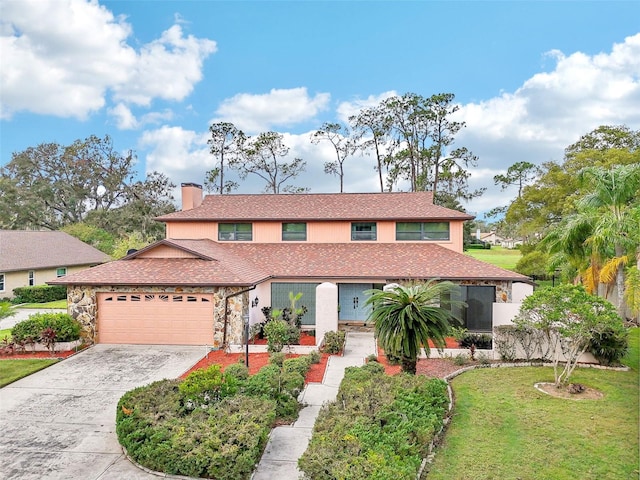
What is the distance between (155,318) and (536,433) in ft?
41.4

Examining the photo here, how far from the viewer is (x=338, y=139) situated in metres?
37.3

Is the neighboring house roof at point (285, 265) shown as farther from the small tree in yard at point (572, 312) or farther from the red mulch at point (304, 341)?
the small tree in yard at point (572, 312)

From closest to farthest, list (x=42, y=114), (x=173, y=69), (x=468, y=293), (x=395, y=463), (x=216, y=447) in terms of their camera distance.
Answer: (x=395, y=463), (x=216, y=447), (x=468, y=293), (x=173, y=69), (x=42, y=114)

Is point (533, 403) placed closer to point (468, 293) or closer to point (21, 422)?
point (468, 293)

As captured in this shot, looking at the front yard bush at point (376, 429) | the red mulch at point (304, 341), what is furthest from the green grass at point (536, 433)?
the red mulch at point (304, 341)

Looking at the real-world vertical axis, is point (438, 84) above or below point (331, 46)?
above

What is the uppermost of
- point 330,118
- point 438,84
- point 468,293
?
point 438,84

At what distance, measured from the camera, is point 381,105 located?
36.6m

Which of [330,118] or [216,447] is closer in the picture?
[216,447]

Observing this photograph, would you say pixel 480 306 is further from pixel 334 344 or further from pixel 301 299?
pixel 301 299

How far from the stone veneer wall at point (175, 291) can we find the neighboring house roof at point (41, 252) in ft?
46.2

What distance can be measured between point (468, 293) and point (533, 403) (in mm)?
7849

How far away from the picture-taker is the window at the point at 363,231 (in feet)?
65.8

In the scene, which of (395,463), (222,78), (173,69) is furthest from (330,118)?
(395,463)
